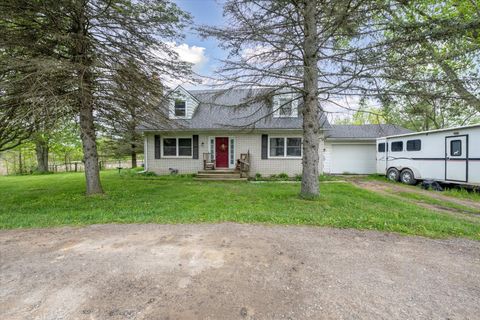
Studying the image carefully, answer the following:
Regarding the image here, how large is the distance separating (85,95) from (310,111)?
6457 millimetres

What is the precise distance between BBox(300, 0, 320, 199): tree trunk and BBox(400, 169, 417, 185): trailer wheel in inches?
271

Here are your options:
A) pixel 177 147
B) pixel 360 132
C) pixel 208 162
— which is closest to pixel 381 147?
pixel 360 132

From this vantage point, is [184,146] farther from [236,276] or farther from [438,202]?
[438,202]

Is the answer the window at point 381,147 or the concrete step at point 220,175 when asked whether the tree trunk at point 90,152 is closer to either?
the concrete step at point 220,175

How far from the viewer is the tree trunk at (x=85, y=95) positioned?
237 inches

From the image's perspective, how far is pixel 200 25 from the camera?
6402 millimetres

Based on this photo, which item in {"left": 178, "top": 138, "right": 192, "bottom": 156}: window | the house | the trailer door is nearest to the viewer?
the trailer door

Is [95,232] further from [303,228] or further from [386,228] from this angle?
[386,228]

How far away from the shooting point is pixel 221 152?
42.1ft

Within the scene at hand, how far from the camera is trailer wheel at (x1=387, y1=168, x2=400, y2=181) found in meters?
11.5

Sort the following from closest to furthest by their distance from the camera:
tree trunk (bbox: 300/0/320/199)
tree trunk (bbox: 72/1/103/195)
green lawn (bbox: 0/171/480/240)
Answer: green lawn (bbox: 0/171/480/240) < tree trunk (bbox: 72/1/103/195) < tree trunk (bbox: 300/0/320/199)

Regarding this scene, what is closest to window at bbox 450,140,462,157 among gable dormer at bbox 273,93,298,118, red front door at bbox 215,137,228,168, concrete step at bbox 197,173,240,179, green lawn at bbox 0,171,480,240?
green lawn at bbox 0,171,480,240

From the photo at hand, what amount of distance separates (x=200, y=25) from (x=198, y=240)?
19.2ft

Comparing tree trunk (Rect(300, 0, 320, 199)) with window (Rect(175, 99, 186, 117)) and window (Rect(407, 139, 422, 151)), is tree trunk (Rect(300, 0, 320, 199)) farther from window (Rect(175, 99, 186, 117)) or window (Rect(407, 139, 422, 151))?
window (Rect(175, 99, 186, 117))
